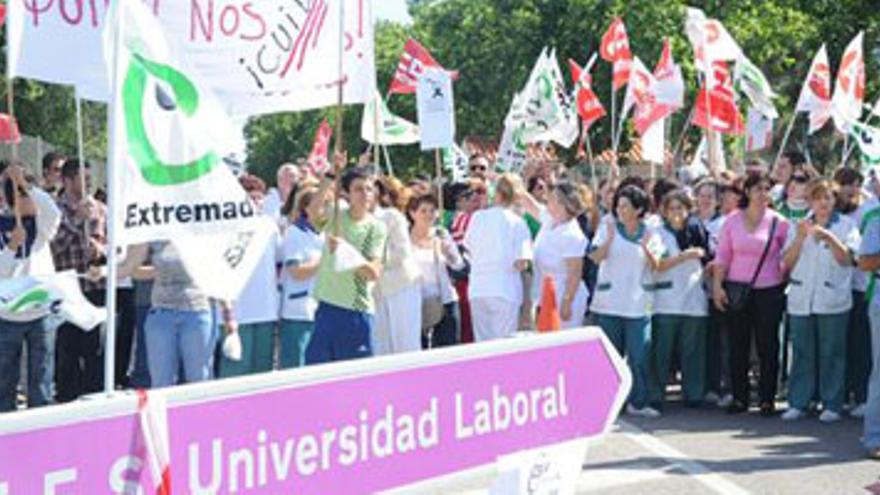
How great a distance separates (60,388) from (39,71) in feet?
12.4

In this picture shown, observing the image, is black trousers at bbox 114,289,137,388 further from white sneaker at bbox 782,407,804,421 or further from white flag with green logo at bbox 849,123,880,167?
white flag with green logo at bbox 849,123,880,167

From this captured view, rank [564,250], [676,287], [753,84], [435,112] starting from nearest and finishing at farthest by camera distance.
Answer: [564,250] → [676,287] → [435,112] → [753,84]

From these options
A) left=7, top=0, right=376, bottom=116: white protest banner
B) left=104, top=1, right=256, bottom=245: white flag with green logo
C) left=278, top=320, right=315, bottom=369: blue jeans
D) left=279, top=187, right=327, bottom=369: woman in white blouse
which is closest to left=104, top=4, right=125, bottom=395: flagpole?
left=104, top=1, right=256, bottom=245: white flag with green logo

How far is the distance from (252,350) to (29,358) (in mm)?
1557

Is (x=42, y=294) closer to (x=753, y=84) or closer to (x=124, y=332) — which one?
(x=124, y=332)

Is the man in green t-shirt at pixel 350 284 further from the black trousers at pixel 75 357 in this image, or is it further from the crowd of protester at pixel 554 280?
the black trousers at pixel 75 357

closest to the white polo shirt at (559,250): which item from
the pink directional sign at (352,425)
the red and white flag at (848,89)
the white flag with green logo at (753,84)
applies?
the pink directional sign at (352,425)

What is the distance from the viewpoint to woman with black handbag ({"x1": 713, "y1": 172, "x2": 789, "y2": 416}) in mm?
10531

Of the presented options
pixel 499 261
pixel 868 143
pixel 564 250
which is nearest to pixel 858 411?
pixel 564 250

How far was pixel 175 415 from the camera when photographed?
9.37ft

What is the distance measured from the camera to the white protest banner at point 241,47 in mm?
5469

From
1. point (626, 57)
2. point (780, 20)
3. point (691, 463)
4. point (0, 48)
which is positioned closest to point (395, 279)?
point (691, 463)

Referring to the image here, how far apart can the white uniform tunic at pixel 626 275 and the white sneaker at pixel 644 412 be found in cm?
76

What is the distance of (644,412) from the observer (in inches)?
416
